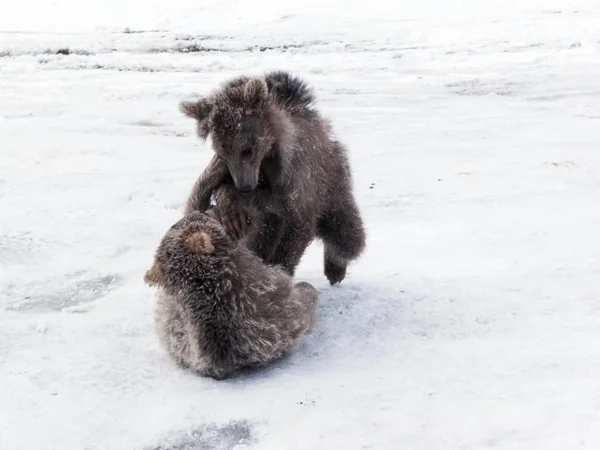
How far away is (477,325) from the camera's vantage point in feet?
14.8

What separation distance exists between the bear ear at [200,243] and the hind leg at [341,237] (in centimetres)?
160

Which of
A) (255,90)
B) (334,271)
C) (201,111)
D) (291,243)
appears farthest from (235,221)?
(334,271)

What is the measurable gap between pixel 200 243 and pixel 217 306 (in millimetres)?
366

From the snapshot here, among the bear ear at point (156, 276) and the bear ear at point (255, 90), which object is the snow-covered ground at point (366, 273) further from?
the bear ear at point (255, 90)

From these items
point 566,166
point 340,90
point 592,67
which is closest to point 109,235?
point 566,166

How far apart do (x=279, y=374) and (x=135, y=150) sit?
594 centimetres

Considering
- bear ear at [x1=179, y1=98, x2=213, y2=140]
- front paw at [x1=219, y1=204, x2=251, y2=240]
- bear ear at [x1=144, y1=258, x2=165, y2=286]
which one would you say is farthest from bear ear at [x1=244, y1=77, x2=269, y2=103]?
bear ear at [x1=144, y1=258, x2=165, y2=286]

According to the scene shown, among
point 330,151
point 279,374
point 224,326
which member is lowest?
point 279,374

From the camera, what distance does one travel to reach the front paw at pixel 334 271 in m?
5.54

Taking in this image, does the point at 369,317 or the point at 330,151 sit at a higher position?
the point at 330,151

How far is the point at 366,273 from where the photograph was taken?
569cm

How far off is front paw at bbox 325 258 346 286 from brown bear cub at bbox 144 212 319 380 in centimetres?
122

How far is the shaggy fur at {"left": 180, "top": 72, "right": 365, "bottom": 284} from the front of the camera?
4793 millimetres

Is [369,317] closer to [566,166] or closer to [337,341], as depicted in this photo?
[337,341]
